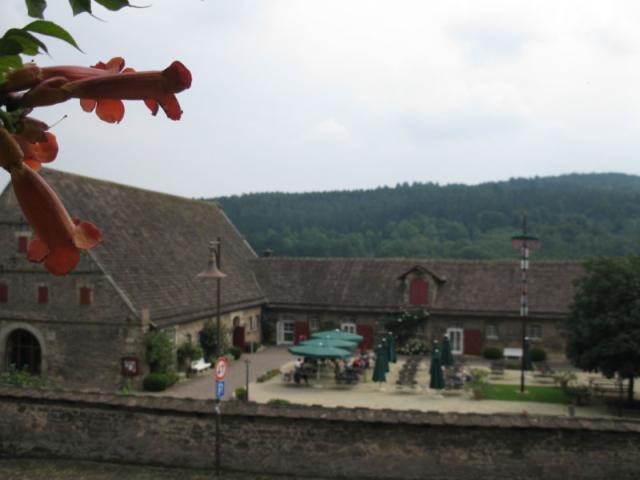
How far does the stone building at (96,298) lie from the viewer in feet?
81.1

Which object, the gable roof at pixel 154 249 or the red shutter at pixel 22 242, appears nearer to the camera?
Result: the red shutter at pixel 22 242

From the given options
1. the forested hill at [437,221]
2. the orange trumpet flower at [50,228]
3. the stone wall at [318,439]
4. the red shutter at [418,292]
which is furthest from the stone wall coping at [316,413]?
the forested hill at [437,221]

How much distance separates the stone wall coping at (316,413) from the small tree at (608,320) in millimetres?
10534

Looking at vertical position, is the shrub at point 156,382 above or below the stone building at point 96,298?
below

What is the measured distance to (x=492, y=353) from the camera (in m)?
34.7

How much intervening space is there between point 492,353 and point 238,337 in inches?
553

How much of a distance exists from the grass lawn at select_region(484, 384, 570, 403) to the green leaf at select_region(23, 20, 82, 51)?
2497 centimetres

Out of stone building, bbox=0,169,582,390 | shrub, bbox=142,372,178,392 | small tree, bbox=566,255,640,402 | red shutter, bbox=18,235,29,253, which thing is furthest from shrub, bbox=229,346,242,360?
small tree, bbox=566,255,640,402

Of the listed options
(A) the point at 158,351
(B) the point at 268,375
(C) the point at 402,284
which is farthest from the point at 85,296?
(C) the point at 402,284

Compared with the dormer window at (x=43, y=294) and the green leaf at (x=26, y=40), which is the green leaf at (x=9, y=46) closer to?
the green leaf at (x=26, y=40)

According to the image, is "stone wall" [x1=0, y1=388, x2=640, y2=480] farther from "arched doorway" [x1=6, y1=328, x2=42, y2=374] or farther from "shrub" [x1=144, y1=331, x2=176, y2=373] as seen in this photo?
Answer: "arched doorway" [x1=6, y1=328, x2=42, y2=374]

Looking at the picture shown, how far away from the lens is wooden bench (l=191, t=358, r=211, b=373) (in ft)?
90.1

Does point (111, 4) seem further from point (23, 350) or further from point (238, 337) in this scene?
point (238, 337)

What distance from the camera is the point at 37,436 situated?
12695 mm
